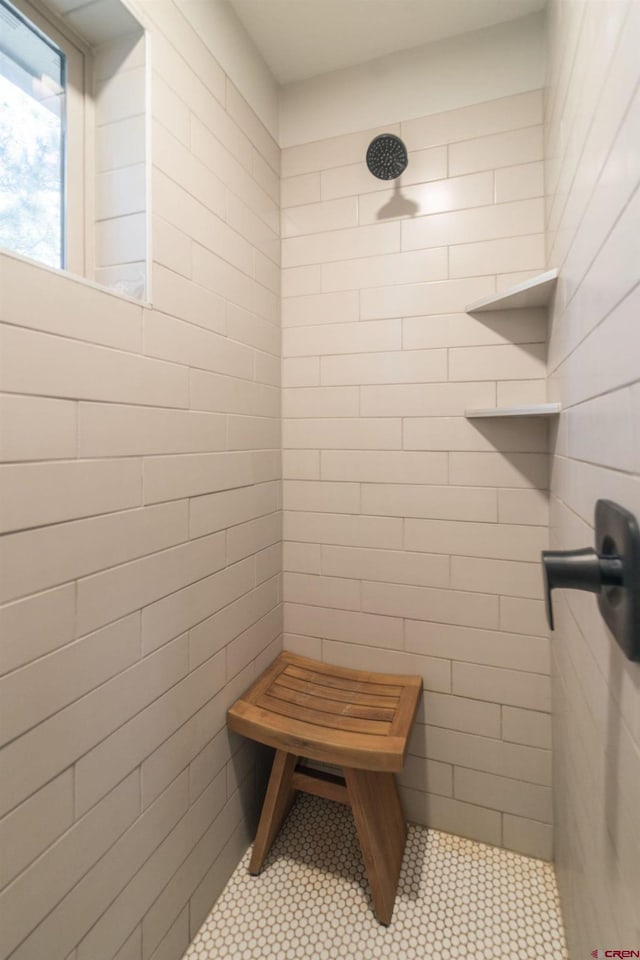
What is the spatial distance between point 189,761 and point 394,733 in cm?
53

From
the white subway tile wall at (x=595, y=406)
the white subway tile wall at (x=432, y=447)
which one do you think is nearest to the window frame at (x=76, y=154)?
the white subway tile wall at (x=432, y=447)

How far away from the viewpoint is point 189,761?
1058mm

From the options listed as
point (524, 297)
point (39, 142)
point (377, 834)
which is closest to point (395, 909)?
point (377, 834)

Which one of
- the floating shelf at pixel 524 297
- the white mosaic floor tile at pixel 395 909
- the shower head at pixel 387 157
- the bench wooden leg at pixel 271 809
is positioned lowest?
the white mosaic floor tile at pixel 395 909

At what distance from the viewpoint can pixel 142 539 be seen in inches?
36.0

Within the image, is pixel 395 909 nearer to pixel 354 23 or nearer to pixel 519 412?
pixel 519 412

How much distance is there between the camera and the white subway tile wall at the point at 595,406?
1.61 ft

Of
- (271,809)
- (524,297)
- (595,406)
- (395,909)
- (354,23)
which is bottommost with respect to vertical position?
(395,909)

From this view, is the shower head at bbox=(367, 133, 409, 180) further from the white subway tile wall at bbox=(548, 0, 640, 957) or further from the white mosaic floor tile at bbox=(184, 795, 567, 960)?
the white mosaic floor tile at bbox=(184, 795, 567, 960)

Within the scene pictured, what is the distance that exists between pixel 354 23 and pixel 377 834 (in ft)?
7.58

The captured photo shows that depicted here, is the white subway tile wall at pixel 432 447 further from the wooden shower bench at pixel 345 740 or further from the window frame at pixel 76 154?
the window frame at pixel 76 154

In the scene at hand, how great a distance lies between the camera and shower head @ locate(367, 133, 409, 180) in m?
1.23

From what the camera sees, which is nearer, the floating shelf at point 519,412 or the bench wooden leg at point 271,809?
the floating shelf at point 519,412

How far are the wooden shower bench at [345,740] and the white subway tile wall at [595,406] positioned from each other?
0.43m
